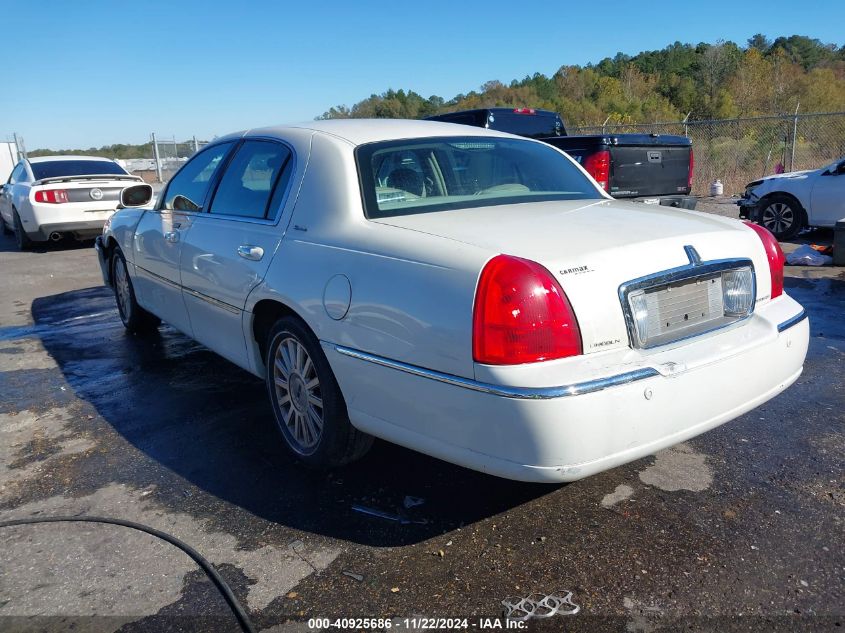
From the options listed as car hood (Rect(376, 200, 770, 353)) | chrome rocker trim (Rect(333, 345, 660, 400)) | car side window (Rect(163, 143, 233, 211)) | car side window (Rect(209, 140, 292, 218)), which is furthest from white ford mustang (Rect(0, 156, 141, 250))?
chrome rocker trim (Rect(333, 345, 660, 400))

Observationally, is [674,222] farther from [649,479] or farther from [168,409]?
[168,409]

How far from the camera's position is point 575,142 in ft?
26.9

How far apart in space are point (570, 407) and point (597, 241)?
686 millimetres

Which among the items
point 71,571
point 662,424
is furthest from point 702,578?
point 71,571

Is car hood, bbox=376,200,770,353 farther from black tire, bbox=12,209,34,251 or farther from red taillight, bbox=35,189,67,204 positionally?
black tire, bbox=12,209,34,251

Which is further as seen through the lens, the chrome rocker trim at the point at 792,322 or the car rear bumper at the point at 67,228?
the car rear bumper at the point at 67,228

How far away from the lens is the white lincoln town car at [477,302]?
2.38 meters

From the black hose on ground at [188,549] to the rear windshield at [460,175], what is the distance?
156 centimetres

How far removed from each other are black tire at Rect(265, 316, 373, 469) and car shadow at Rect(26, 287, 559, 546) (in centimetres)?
14

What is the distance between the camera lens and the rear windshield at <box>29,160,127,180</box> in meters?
11.6

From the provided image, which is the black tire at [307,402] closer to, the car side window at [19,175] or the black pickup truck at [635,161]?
the black pickup truck at [635,161]

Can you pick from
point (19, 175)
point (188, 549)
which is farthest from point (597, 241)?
point (19, 175)

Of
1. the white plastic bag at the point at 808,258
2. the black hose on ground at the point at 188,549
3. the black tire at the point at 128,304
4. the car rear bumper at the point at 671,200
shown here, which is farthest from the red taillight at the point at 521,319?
the white plastic bag at the point at 808,258

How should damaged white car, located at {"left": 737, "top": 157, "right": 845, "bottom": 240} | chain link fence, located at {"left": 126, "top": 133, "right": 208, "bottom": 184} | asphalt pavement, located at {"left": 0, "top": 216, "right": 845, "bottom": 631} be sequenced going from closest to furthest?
1. asphalt pavement, located at {"left": 0, "top": 216, "right": 845, "bottom": 631}
2. damaged white car, located at {"left": 737, "top": 157, "right": 845, "bottom": 240}
3. chain link fence, located at {"left": 126, "top": 133, "right": 208, "bottom": 184}
